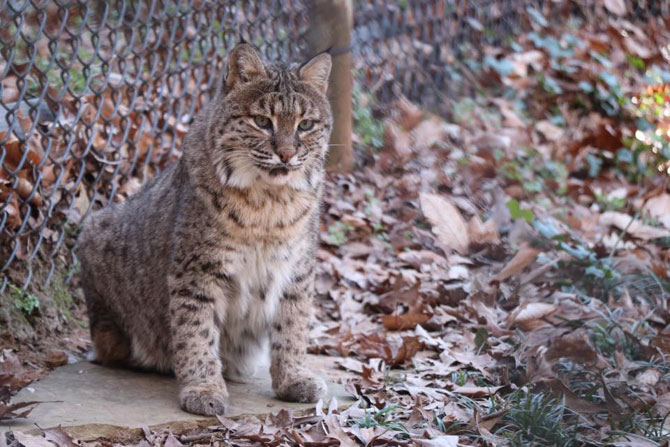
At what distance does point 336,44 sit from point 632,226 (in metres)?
2.25

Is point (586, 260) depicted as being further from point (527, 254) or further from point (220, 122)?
point (220, 122)

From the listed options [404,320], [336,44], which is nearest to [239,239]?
[404,320]

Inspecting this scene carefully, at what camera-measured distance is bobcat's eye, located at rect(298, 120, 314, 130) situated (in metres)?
3.83

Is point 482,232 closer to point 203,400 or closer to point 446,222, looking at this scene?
point 446,222

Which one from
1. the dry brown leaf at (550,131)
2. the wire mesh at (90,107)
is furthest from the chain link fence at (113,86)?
the dry brown leaf at (550,131)

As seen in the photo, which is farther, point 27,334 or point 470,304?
point 470,304

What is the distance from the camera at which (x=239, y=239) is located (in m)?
3.78

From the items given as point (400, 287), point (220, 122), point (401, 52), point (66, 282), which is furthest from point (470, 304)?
point (401, 52)

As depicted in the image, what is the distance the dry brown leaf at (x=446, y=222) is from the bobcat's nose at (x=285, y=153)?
2.21 m

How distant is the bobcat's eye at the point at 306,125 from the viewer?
3.83 m

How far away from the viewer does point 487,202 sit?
21.3 feet

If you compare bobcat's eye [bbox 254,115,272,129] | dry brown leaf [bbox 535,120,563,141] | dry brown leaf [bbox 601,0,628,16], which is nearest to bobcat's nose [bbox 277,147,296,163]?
bobcat's eye [bbox 254,115,272,129]

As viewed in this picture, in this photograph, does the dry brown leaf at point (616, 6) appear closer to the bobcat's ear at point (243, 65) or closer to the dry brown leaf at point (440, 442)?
the bobcat's ear at point (243, 65)

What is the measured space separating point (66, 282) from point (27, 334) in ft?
1.51
